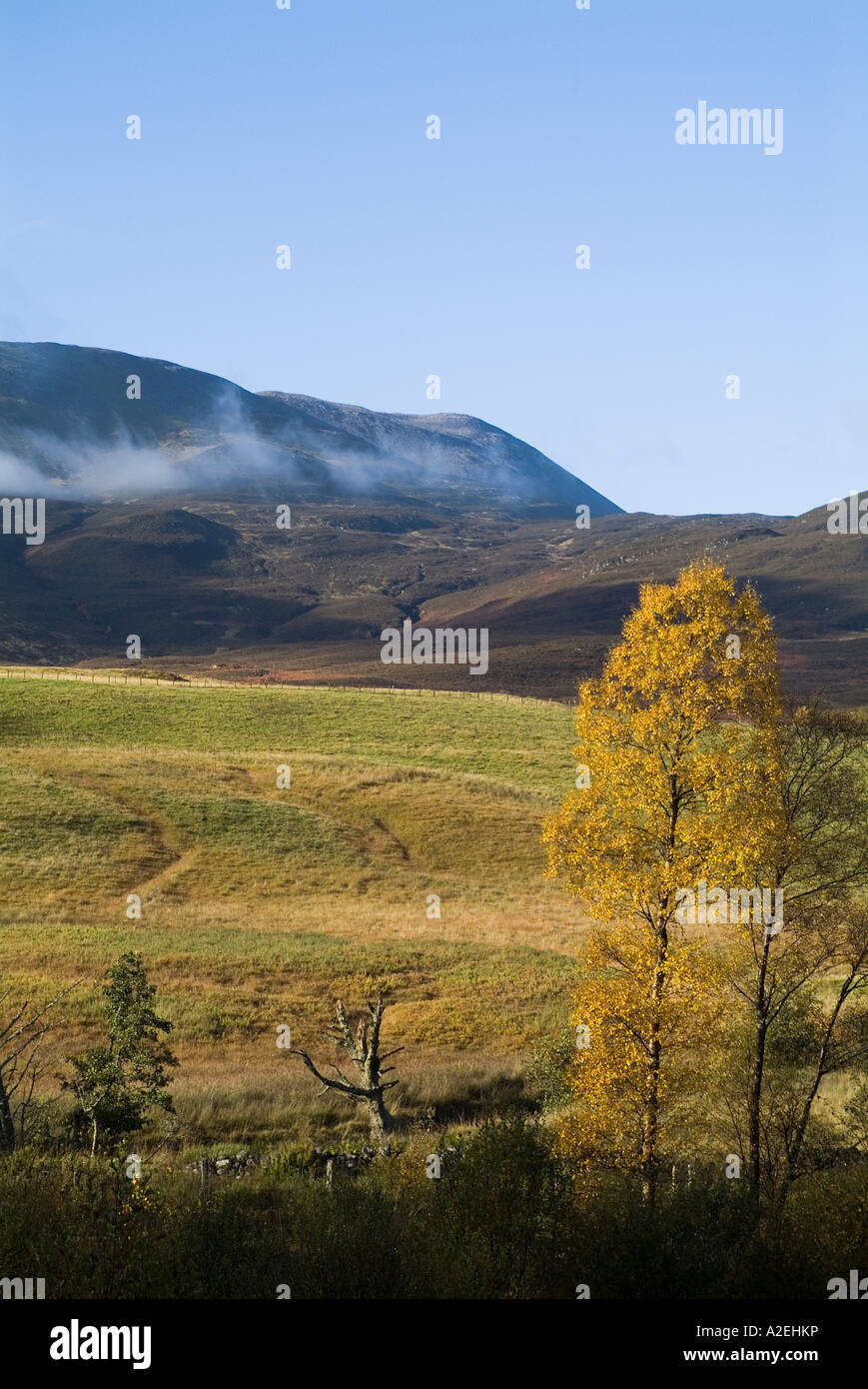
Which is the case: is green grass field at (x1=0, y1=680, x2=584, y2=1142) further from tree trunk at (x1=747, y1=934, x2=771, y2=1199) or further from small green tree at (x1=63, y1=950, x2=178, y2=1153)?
tree trunk at (x1=747, y1=934, x2=771, y2=1199)

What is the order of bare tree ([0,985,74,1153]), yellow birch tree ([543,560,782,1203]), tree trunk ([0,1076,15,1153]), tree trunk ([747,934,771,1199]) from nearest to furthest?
1. tree trunk ([0,1076,15,1153])
2. bare tree ([0,985,74,1153])
3. yellow birch tree ([543,560,782,1203])
4. tree trunk ([747,934,771,1199])

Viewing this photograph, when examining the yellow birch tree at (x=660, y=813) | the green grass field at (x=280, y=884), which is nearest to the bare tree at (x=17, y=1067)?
the green grass field at (x=280, y=884)

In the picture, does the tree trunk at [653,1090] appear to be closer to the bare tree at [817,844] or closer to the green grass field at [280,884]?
the bare tree at [817,844]

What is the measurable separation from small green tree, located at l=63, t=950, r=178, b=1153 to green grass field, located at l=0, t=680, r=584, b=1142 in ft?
8.93

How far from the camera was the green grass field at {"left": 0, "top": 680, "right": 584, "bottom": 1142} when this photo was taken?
108ft

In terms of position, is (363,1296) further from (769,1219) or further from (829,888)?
(829,888)

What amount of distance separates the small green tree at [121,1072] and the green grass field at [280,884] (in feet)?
8.93

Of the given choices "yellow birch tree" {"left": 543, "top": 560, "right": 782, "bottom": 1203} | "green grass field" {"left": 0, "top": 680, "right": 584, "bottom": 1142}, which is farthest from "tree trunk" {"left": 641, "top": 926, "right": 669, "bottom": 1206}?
"green grass field" {"left": 0, "top": 680, "right": 584, "bottom": 1142}

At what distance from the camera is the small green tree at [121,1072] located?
20812 mm

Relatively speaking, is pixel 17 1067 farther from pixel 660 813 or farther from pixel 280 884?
pixel 280 884

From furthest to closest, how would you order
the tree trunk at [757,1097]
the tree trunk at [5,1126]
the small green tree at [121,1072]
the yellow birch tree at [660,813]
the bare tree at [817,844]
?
the bare tree at [817,844] → the small green tree at [121,1072] → the tree trunk at [757,1097] → the yellow birch tree at [660,813] → the tree trunk at [5,1126]

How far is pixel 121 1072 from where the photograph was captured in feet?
70.3

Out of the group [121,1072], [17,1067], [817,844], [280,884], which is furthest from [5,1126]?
[280,884]
